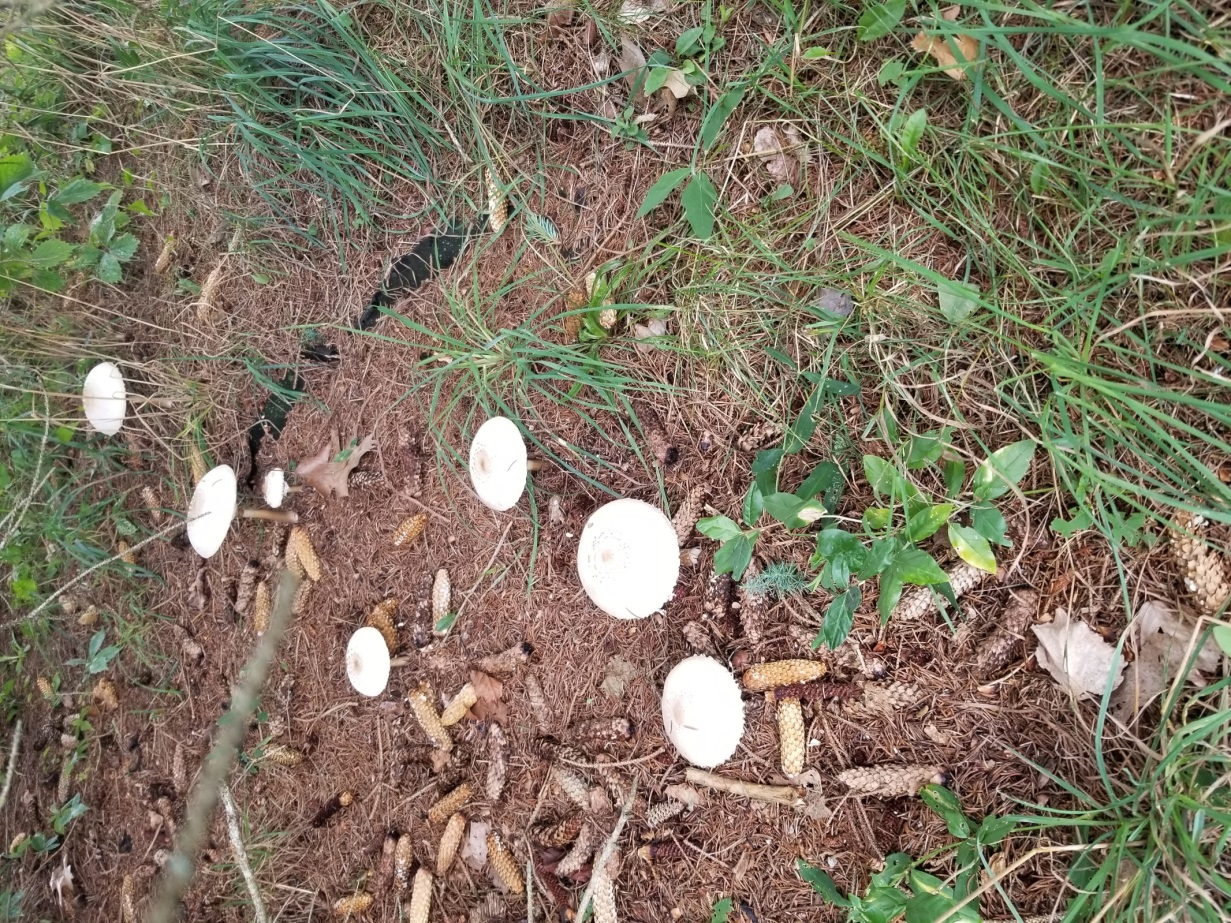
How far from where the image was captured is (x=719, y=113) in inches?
71.2

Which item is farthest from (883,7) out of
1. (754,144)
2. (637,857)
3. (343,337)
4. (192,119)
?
(192,119)

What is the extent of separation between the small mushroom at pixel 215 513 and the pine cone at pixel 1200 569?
2704mm

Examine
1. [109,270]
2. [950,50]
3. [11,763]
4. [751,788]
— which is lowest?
[11,763]

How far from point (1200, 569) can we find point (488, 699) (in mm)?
1864

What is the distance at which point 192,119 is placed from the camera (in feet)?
8.86

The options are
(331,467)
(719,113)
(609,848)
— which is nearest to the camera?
(719,113)

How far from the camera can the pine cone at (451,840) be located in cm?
221

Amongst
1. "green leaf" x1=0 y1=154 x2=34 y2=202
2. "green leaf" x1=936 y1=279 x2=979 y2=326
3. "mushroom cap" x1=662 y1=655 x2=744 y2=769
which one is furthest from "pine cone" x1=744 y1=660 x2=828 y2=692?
"green leaf" x1=0 y1=154 x2=34 y2=202

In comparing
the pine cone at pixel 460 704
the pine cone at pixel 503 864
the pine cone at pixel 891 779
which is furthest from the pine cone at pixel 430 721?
the pine cone at pixel 891 779

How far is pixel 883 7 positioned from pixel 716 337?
2.70 ft

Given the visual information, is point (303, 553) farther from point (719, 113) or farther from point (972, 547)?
point (972, 547)

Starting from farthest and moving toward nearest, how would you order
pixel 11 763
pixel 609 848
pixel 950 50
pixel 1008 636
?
pixel 11 763, pixel 609 848, pixel 1008 636, pixel 950 50

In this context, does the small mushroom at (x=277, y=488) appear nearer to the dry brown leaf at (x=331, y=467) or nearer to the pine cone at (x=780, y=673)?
the dry brown leaf at (x=331, y=467)

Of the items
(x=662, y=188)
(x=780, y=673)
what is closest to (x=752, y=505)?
(x=780, y=673)
